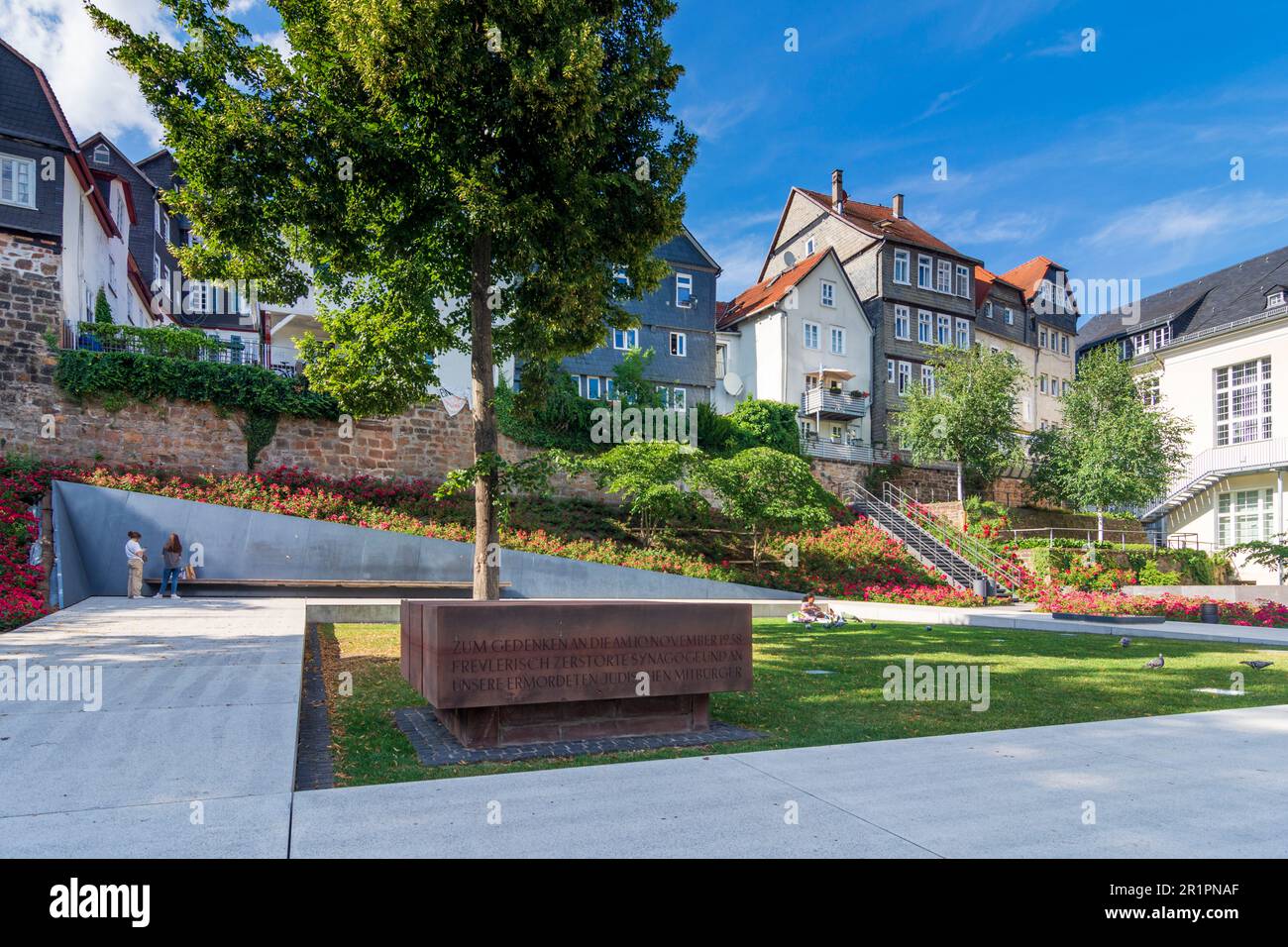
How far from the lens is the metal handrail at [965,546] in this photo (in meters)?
27.6

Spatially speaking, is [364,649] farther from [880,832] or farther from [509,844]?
[880,832]

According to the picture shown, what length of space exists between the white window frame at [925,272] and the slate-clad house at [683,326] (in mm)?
12979

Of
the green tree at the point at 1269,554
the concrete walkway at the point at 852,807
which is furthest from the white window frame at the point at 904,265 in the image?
the concrete walkway at the point at 852,807

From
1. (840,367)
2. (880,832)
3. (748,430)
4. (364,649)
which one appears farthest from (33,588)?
(840,367)

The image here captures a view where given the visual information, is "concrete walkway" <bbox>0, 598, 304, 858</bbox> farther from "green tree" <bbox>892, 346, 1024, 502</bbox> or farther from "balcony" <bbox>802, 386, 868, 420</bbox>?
"balcony" <bbox>802, 386, 868, 420</bbox>

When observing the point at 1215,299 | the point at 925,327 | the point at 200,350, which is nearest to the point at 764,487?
the point at 200,350

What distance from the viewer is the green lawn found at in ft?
21.8

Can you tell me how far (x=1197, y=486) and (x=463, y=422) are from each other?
36144mm

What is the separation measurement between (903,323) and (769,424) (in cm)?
1434

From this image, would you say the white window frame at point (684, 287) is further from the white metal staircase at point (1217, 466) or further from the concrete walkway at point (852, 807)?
the concrete walkway at point (852, 807)

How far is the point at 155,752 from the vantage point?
5.62m

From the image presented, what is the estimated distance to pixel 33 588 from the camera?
46.1 ft

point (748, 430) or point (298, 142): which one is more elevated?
point (298, 142)

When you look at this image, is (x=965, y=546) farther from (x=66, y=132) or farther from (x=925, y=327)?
→ (x=66, y=132)
